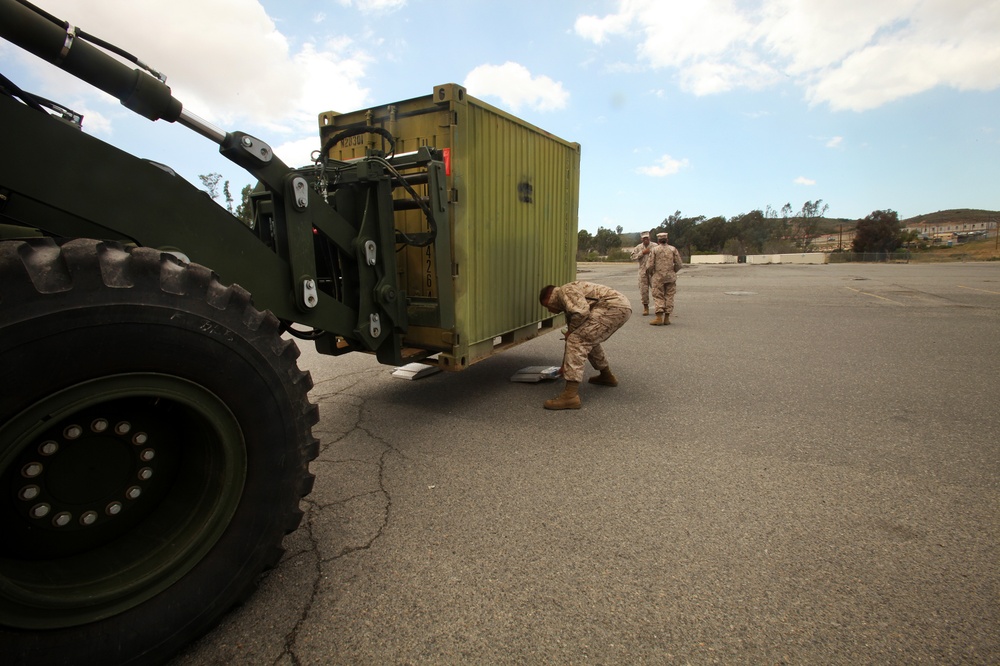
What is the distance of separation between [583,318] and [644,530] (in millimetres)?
2730

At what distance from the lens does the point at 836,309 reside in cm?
1172

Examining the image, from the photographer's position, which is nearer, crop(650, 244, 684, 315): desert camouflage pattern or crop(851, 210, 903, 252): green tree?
crop(650, 244, 684, 315): desert camouflage pattern

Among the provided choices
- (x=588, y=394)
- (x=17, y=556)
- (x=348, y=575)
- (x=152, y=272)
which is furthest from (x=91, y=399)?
(x=588, y=394)

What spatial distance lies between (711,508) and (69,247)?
3.18 m

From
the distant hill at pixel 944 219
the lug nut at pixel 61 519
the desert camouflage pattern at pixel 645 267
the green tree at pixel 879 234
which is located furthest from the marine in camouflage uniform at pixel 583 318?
the distant hill at pixel 944 219

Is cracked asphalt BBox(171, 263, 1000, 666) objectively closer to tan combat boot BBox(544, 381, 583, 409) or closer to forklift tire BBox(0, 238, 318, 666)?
tan combat boot BBox(544, 381, 583, 409)

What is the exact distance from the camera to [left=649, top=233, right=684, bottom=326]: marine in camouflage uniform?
1002 cm

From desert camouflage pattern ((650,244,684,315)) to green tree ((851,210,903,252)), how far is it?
231ft

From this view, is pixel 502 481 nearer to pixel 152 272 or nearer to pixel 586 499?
pixel 586 499

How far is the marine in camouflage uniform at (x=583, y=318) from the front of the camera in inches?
193

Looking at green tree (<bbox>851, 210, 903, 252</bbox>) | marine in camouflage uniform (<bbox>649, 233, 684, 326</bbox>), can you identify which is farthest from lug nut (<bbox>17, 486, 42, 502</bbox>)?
green tree (<bbox>851, 210, 903, 252</bbox>)

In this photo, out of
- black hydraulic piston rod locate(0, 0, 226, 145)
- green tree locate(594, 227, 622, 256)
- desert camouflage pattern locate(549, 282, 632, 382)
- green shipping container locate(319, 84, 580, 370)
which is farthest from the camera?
green tree locate(594, 227, 622, 256)

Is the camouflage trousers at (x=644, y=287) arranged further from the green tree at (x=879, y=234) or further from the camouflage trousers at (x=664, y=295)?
the green tree at (x=879, y=234)

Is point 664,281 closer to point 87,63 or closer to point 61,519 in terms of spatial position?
point 87,63
